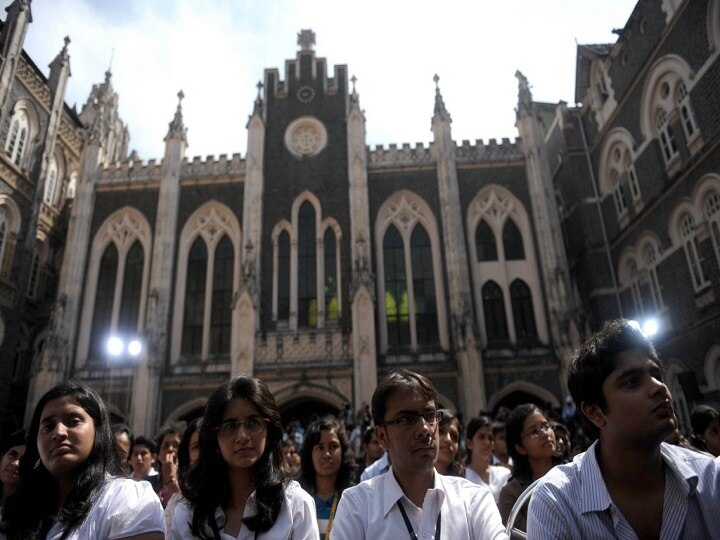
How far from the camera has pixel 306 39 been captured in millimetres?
22094

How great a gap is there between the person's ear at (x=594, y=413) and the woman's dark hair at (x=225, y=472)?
1.63m

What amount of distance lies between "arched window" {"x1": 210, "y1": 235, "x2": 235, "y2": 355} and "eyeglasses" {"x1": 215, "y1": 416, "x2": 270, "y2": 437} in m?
15.7

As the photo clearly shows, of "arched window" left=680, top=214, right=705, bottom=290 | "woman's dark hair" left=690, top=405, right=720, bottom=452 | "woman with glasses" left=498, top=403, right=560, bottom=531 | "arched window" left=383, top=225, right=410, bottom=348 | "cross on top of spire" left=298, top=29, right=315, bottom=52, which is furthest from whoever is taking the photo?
"cross on top of spire" left=298, top=29, right=315, bottom=52

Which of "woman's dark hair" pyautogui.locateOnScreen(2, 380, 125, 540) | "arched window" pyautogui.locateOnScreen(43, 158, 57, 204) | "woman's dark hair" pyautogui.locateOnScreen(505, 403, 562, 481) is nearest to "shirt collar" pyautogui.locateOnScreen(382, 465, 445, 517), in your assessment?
"woman's dark hair" pyautogui.locateOnScreen(2, 380, 125, 540)

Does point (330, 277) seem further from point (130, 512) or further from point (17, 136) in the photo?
point (130, 512)

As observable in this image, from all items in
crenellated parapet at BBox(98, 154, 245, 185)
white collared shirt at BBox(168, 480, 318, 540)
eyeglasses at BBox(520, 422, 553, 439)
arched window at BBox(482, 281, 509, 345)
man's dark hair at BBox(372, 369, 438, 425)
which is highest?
crenellated parapet at BBox(98, 154, 245, 185)

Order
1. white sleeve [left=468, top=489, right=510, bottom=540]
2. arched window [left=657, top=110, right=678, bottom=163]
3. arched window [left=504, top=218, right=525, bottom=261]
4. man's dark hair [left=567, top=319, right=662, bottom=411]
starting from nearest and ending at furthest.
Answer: man's dark hair [left=567, top=319, right=662, bottom=411]
white sleeve [left=468, top=489, right=510, bottom=540]
arched window [left=657, top=110, right=678, bottom=163]
arched window [left=504, top=218, right=525, bottom=261]

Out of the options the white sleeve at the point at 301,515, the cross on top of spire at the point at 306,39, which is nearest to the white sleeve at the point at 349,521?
the white sleeve at the point at 301,515

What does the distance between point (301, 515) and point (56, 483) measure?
1.28m

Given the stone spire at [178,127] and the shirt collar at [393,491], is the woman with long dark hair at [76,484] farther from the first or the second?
the stone spire at [178,127]

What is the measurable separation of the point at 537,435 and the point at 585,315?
47.7 feet

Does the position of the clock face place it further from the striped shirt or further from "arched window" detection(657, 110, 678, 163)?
the striped shirt

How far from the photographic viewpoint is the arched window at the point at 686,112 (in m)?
13.2

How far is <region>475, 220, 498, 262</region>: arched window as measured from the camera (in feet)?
61.8
